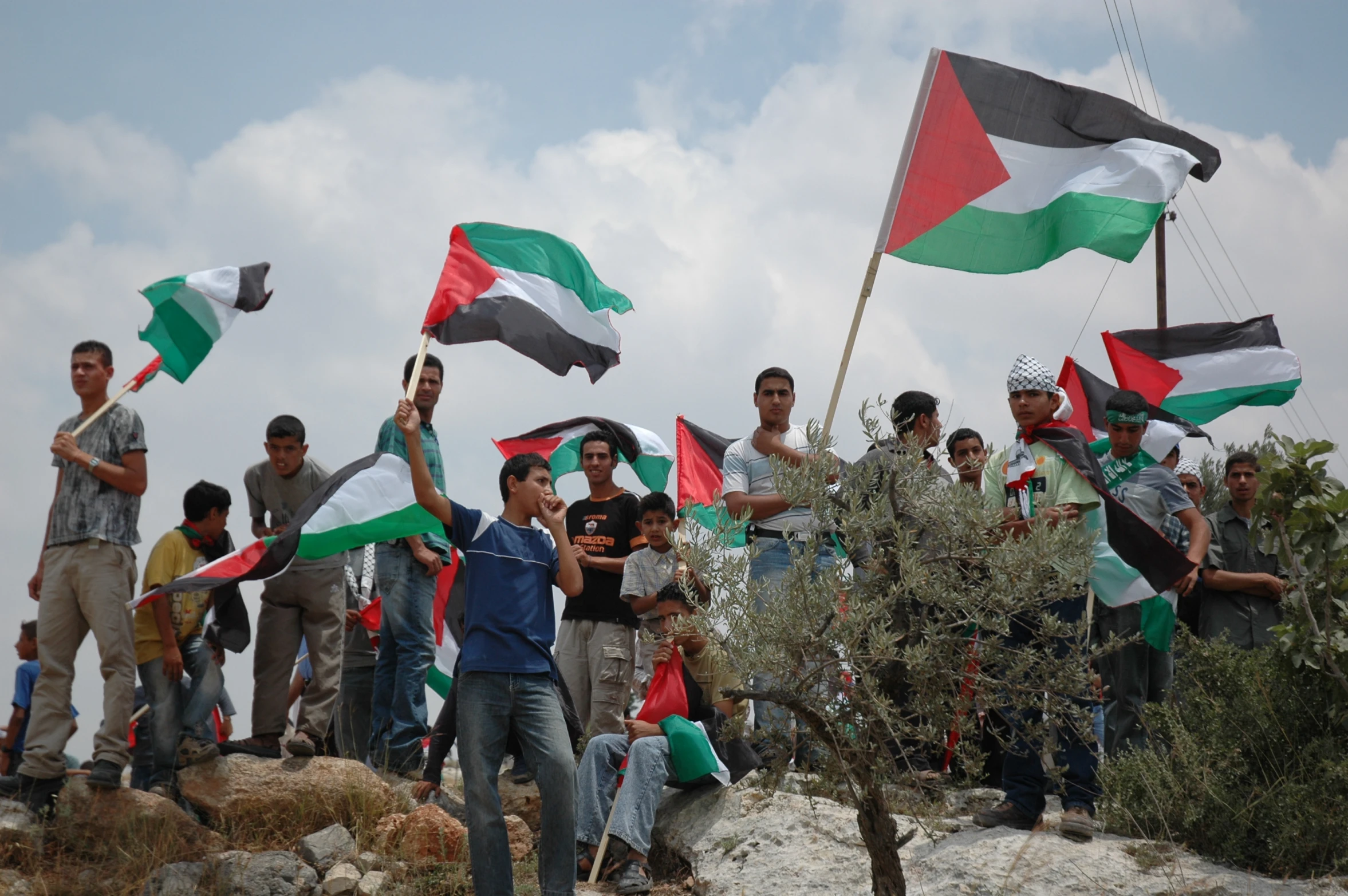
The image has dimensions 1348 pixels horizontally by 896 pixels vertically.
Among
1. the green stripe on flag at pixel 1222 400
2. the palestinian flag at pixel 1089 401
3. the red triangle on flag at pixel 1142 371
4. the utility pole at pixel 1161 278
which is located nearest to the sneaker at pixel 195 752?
the palestinian flag at pixel 1089 401

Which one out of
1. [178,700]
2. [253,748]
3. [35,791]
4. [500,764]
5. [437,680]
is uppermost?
[437,680]

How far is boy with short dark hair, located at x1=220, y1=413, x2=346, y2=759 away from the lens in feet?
24.7

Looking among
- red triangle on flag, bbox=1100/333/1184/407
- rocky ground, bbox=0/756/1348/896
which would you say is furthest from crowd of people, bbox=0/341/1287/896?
red triangle on flag, bbox=1100/333/1184/407

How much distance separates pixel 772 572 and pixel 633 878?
75.2 inches

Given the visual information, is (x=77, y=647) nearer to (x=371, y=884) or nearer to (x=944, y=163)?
(x=371, y=884)

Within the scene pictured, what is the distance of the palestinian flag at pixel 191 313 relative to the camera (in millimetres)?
7949

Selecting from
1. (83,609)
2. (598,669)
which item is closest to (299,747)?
(83,609)

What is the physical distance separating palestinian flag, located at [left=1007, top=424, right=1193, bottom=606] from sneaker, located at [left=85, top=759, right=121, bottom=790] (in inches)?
212

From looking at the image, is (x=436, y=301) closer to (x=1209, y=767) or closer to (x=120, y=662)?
(x=120, y=662)

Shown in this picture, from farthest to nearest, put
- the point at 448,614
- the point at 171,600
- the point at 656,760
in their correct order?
the point at 448,614 < the point at 171,600 < the point at 656,760

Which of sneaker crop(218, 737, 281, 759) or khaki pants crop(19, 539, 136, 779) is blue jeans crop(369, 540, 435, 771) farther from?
khaki pants crop(19, 539, 136, 779)

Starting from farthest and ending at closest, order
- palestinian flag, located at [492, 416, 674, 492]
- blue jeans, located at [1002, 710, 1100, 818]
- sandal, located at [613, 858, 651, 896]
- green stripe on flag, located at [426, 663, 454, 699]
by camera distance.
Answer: palestinian flag, located at [492, 416, 674, 492], green stripe on flag, located at [426, 663, 454, 699], sandal, located at [613, 858, 651, 896], blue jeans, located at [1002, 710, 1100, 818]

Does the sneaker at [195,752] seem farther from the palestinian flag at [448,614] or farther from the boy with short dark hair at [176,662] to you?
the palestinian flag at [448,614]

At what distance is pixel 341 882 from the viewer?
245 inches
